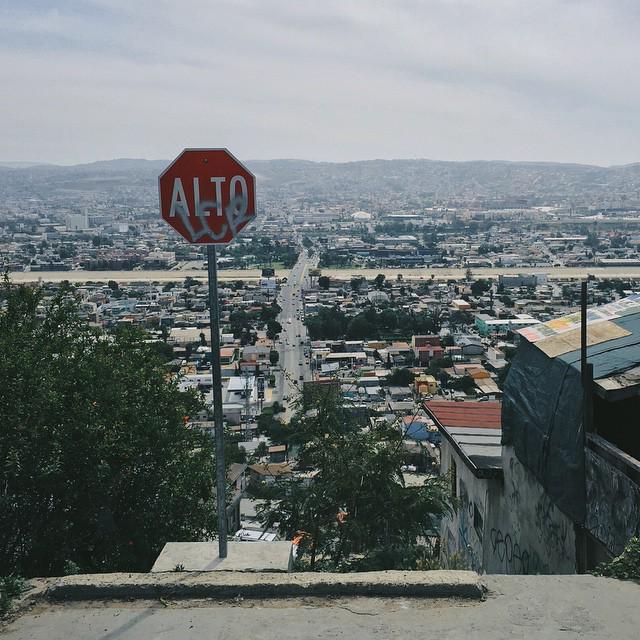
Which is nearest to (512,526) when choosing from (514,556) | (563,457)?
(514,556)

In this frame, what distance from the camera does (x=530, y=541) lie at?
10.5ft

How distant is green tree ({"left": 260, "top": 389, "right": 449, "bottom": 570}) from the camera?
288 centimetres

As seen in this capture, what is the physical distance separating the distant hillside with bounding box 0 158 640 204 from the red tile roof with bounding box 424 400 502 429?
147680 millimetres

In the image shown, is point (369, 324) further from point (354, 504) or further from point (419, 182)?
point (419, 182)

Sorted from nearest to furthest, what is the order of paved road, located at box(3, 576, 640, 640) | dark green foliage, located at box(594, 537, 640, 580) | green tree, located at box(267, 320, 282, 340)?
paved road, located at box(3, 576, 640, 640)
dark green foliage, located at box(594, 537, 640, 580)
green tree, located at box(267, 320, 282, 340)

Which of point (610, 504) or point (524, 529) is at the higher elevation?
point (610, 504)

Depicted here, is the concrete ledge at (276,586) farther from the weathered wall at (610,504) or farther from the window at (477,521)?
the window at (477,521)

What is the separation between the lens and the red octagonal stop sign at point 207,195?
2.34 metres

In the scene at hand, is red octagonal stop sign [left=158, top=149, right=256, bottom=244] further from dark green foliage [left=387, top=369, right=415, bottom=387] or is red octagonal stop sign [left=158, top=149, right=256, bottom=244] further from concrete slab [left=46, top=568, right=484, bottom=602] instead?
dark green foliage [left=387, top=369, right=415, bottom=387]

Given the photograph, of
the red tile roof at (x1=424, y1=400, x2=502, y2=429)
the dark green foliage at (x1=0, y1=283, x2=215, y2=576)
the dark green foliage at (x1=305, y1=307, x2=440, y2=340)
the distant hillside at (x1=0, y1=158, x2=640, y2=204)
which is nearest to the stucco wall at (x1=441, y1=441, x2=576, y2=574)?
the red tile roof at (x1=424, y1=400, x2=502, y2=429)

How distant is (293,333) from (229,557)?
3501 cm

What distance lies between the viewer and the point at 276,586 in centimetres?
199

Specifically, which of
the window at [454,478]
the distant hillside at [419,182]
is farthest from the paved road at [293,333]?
the distant hillside at [419,182]

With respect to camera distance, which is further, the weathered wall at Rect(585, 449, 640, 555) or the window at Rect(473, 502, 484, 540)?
the window at Rect(473, 502, 484, 540)
